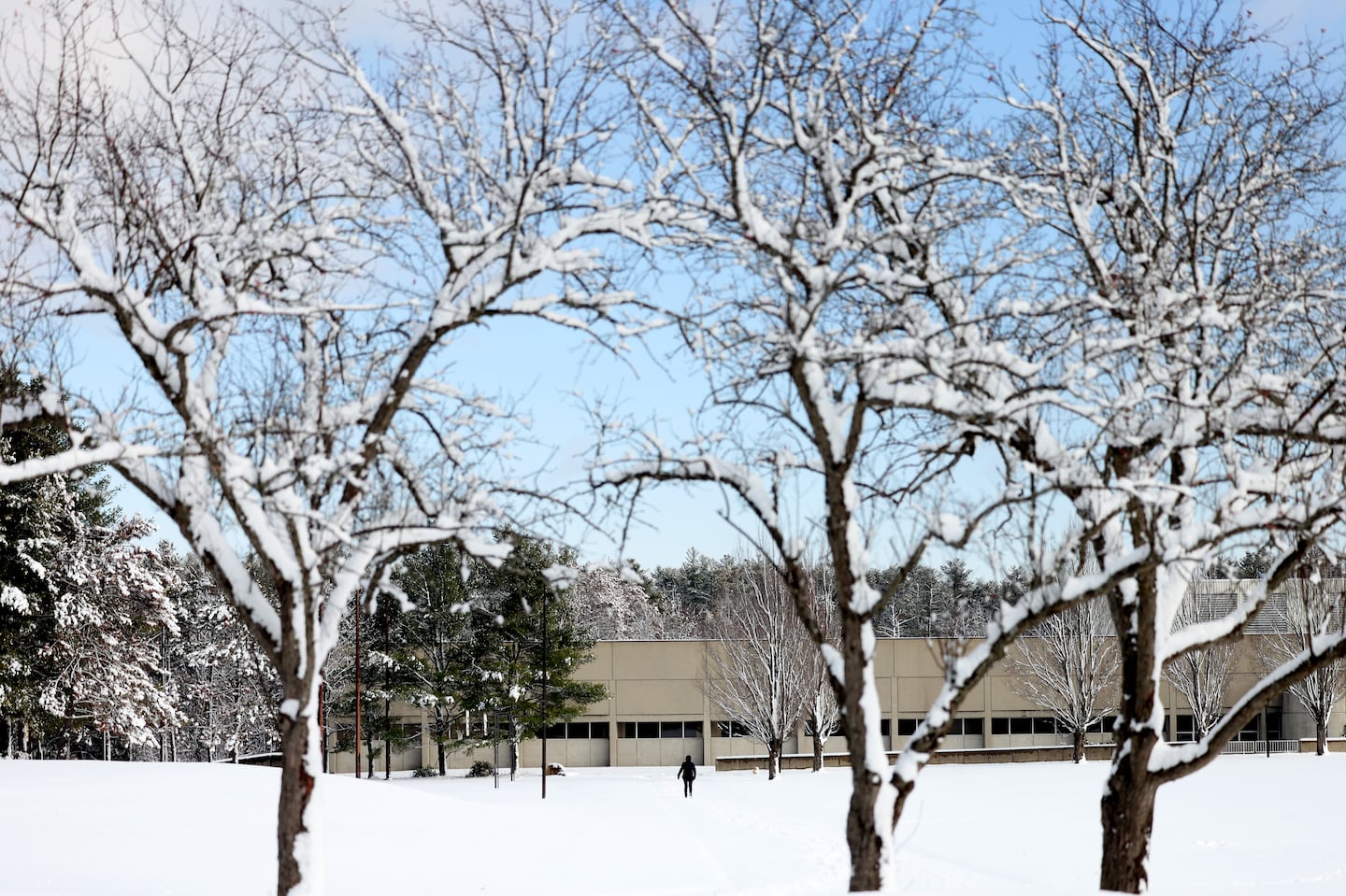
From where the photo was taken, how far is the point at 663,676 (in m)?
53.0

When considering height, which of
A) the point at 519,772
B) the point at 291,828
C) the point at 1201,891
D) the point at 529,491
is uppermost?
the point at 529,491

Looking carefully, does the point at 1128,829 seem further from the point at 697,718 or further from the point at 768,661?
the point at 697,718

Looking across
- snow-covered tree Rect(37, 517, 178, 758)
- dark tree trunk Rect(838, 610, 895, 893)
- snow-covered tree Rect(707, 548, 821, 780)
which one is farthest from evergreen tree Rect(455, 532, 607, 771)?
dark tree trunk Rect(838, 610, 895, 893)

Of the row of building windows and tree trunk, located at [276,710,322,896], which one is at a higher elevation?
tree trunk, located at [276,710,322,896]

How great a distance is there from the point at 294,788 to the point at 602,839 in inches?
565

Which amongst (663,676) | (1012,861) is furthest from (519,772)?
(1012,861)

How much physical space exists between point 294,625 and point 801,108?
19.3 ft

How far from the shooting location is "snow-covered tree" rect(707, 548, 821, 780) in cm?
4331

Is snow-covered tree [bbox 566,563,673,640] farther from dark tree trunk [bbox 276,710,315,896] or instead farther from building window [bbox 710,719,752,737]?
dark tree trunk [bbox 276,710,315,896]

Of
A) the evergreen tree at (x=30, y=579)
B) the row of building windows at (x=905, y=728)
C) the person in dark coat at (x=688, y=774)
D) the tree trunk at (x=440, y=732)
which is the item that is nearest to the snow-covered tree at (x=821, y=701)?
the row of building windows at (x=905, y=728)

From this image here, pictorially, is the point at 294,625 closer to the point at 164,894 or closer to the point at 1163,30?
the point at 164,894

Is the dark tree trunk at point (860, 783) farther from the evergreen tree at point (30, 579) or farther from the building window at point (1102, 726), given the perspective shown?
the building window at point (1102, 726)

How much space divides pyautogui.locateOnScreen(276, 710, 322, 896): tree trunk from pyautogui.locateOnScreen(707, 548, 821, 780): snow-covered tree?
3257 cm

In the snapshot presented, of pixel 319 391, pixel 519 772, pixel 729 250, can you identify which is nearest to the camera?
pixel 729 250
